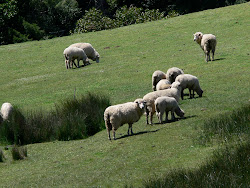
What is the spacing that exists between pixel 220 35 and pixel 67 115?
18.4 metres

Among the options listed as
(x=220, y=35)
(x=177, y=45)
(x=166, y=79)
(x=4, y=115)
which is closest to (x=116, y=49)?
(x=177, y=45)

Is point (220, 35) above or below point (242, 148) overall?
above

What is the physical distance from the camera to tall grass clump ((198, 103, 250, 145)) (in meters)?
12.2

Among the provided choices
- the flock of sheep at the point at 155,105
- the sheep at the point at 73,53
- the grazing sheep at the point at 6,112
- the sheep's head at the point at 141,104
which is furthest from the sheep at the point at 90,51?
the sheep's head at the point at 141,104

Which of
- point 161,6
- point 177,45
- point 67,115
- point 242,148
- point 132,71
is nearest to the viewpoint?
point 242,148

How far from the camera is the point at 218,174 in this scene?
906 centimetres

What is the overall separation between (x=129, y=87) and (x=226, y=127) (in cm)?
1067

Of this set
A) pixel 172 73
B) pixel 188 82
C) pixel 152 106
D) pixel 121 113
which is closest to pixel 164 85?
pixel 188 82

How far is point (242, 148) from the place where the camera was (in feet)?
34.0

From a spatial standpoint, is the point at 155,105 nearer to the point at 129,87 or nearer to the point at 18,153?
the point at 18,153

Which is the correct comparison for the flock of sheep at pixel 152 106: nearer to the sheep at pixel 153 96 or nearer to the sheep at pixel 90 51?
the sheep at pixel 153 96

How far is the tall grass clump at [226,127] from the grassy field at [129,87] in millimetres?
363

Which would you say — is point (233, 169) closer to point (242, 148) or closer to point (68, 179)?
point (242, 148)

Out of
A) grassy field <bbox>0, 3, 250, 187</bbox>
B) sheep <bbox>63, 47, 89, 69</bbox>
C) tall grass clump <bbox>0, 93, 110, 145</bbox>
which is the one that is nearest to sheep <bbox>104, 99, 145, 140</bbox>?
grassy field <bbox>0, 3, 250, 187</bbox>
